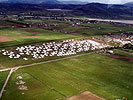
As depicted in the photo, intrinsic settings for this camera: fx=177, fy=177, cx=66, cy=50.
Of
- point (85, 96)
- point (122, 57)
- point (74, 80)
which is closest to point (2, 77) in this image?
point (74, 80)

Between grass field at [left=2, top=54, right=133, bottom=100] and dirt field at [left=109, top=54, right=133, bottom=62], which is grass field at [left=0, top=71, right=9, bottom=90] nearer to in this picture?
grass field at [left=2, top=54, right=133, bottom=100]

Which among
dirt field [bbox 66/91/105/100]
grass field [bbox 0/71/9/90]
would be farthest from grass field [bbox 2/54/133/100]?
grass field [bbox 0/71/9/90]

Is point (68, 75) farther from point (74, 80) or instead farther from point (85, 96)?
point (85, 96)

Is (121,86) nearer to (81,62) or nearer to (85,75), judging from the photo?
(85,75)

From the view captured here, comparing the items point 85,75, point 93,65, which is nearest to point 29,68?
point 85,75

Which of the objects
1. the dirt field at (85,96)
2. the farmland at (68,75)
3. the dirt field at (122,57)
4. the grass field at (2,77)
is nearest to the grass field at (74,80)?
the farmland at (68,75)

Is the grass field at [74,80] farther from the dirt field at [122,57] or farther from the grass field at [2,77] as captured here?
the dirt field at [122,57]

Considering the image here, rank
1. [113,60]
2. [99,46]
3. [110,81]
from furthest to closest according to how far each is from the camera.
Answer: [99,46] → [113,60] → [110,81]

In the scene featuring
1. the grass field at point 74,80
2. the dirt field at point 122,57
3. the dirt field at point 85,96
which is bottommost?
the dirt field at point 85,96
